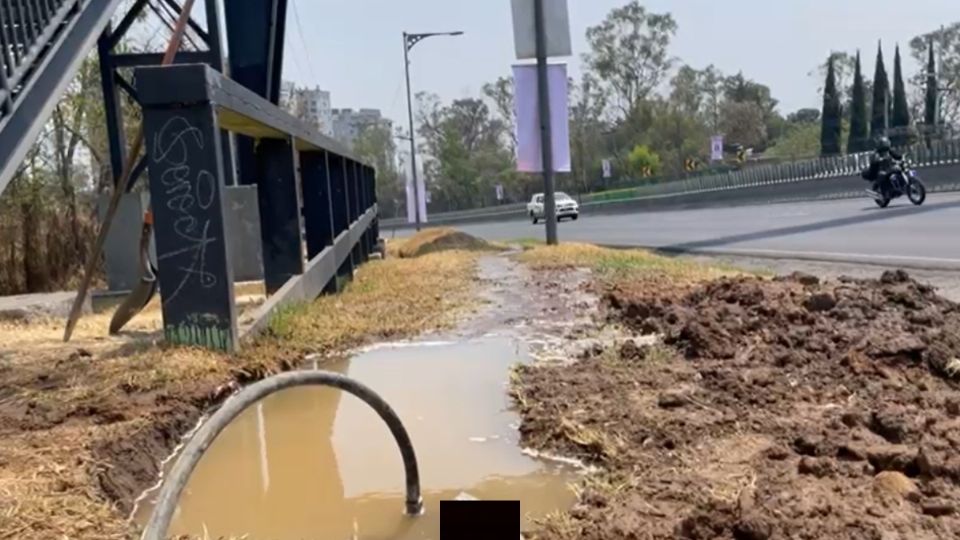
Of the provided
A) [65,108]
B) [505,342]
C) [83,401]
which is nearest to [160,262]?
[83,401]

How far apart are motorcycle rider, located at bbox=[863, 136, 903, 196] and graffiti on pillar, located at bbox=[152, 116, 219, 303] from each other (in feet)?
62.3

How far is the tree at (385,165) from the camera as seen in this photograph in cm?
7794

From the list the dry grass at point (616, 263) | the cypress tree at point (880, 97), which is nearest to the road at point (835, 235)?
the dry grass at point (616, 263)

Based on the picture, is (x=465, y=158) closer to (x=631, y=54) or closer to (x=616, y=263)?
(x=631, y=54)

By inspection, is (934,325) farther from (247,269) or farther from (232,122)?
(247,269)

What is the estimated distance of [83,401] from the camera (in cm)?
472

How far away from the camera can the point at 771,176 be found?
141ft

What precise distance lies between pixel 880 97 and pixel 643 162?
1910cm

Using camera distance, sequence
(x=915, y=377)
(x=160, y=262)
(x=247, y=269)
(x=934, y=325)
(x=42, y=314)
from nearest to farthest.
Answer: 1. (x=915, y=377)
2. (x=934, y=325)
3. (x=160, y=262)
4. (x=42, y=314)
5. (x=247, y=269)

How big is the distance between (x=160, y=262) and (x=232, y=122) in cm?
180

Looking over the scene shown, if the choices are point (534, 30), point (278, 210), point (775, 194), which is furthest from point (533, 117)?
point (775, 194)

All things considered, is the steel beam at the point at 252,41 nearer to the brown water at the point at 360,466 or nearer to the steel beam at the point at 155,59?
the steel beam at the point at 155,59

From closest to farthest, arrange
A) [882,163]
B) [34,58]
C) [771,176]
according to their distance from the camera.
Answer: [34,58] < [882,163] < [771,176]

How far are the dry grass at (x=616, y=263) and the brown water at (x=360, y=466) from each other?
4840 mm
